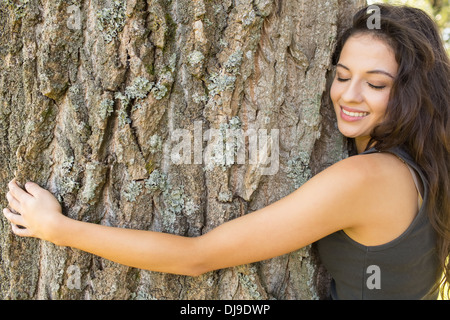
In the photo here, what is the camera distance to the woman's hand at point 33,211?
170cm

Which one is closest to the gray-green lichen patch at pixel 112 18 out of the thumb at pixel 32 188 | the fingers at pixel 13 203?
the thumb at pixel 32 188

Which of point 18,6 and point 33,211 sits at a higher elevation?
point 18,6

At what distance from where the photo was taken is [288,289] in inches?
77.7

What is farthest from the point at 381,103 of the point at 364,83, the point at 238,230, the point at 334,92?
the point at 238,230

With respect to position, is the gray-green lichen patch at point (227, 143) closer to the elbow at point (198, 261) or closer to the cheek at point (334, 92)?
the elbow at point (198, 261)

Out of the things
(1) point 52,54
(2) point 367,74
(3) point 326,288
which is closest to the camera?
(1) point 52,54

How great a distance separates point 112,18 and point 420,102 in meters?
1.39

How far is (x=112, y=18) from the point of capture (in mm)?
1684

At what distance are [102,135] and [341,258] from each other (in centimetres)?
124

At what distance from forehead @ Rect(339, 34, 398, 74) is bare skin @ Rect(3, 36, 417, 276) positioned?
1.32ft

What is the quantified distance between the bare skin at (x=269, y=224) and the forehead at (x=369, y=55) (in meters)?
0.40

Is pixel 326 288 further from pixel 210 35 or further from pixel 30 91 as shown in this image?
pixel 30 91

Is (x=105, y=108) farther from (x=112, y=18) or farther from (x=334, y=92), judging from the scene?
(x=334, y=92)
